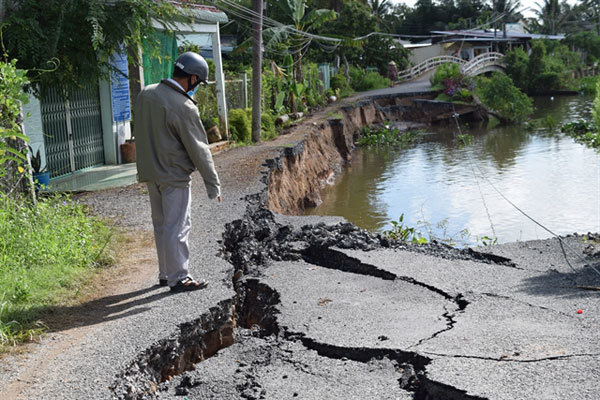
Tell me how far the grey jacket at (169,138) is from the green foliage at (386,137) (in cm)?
2347

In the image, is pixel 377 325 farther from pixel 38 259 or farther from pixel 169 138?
pixel 38 259

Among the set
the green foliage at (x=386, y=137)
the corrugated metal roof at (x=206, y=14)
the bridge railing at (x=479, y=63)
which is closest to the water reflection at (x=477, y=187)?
the green foliage at (x=386, y=137)

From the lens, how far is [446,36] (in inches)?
2397

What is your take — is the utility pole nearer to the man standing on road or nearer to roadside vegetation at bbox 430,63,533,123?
the man standing on road

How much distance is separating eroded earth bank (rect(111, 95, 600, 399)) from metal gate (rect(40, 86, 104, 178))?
4.79 meters

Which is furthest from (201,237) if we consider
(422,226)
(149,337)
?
(422,226)

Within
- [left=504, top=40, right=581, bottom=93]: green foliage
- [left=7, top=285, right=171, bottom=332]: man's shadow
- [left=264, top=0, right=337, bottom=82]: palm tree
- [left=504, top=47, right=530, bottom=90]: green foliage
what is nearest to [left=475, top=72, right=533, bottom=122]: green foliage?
[left=264, top=0, right=337, bottom=82]: palm tree

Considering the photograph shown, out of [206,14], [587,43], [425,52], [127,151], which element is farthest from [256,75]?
[587,43]

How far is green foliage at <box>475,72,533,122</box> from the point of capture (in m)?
35.3

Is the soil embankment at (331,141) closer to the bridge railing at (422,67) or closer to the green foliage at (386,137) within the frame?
the green foliage at (386,137)

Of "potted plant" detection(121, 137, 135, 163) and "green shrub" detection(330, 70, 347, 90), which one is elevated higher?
"green shrub" detection(330, 70, 347, 90)

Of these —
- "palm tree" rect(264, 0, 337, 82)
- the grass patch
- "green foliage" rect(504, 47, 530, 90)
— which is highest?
"palm tree" rect(264, 0, 337, 82)

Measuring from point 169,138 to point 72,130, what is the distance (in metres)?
7.92

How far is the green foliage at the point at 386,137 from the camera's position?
95.4ft
